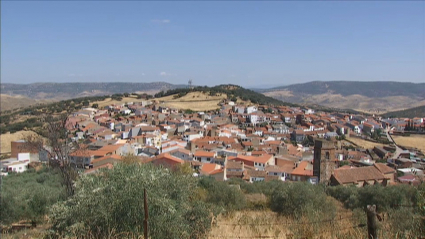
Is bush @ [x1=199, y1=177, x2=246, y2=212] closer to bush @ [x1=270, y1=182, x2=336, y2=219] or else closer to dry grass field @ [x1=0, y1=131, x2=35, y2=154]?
bush @ [x1=270, y1=182, x2=336, y2=219]

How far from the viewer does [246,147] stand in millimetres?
46719

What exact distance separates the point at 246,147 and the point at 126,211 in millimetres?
41458

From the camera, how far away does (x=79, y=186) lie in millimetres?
7188

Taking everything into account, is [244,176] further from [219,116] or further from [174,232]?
[219,116]

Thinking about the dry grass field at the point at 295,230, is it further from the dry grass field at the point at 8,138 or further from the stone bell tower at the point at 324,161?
the dry grass field at the point at 8,138

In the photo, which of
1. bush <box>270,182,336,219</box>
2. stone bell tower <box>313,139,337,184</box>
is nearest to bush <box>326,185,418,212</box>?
bush <box>270,182,336,219</box>

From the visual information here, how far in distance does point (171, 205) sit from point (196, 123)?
55.3 meters

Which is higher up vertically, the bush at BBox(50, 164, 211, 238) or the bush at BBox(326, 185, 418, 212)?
the bush at BBox(50, 164, 211, 238)

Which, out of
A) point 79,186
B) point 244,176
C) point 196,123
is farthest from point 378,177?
point 196,123

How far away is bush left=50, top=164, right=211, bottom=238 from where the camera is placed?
5.77 m

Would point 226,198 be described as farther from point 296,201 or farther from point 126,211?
point 126,211

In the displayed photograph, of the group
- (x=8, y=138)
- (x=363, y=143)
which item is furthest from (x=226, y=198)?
(x=8, y=138)

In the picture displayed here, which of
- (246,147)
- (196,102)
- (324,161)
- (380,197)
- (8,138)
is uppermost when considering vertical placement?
(196,102)

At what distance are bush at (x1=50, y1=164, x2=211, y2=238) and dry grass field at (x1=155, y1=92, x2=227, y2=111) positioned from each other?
75.4 metres
